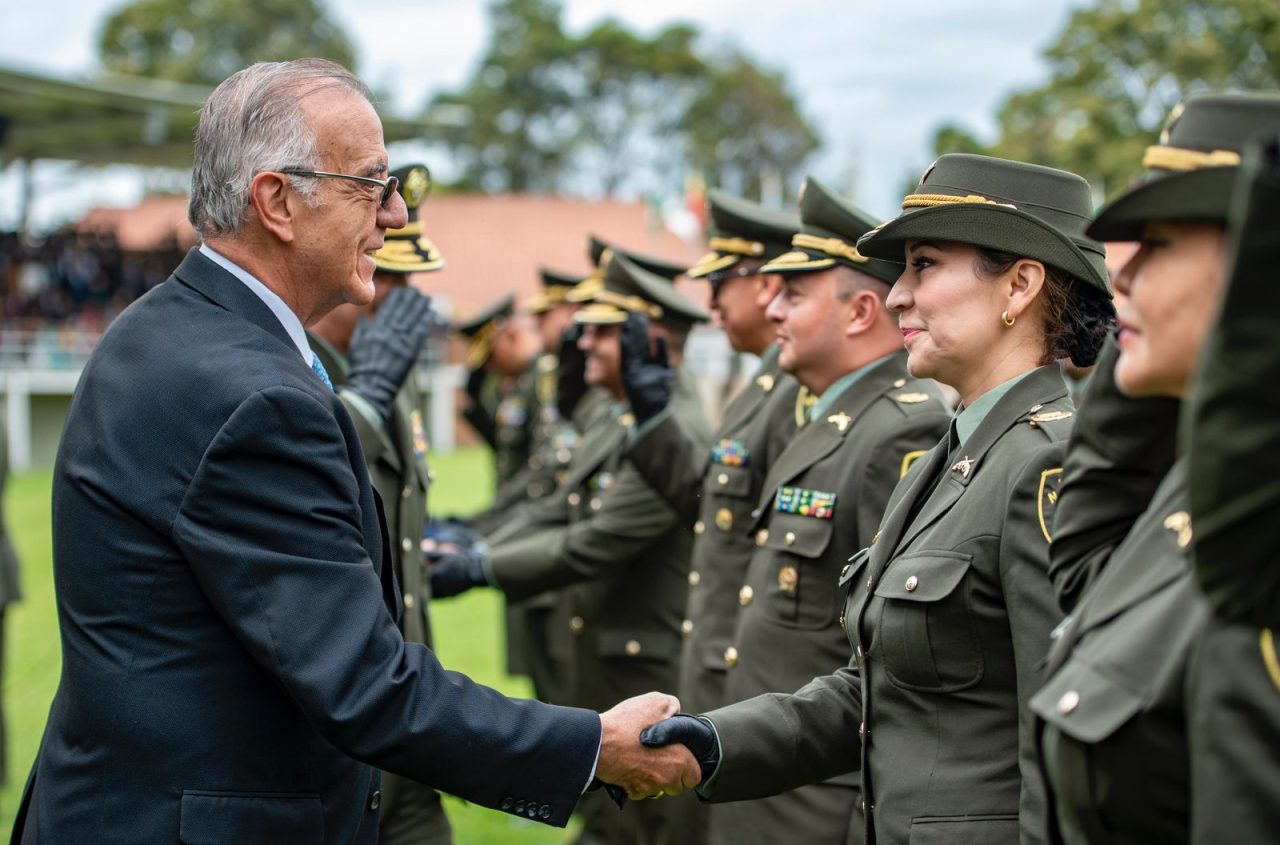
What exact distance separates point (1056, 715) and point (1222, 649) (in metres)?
0.32

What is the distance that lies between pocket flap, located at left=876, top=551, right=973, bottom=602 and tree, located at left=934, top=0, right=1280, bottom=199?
65.7 ft

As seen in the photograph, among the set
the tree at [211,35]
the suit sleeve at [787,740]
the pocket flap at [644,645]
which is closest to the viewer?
the suit sleeve at [787,740]

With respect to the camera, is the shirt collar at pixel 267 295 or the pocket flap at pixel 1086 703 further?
the shirt collar at pixel 267 295

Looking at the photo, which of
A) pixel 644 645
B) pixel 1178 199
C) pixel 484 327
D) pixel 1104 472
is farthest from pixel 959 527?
pixel 484 327

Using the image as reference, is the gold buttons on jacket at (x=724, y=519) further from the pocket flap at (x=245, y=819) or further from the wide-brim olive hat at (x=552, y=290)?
the wide-brim olive hat at (x=552, y=290)

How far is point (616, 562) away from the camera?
236 inches

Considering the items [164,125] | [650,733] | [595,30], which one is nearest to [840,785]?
[650,733]

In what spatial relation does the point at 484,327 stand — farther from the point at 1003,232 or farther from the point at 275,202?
the point at 1003,232

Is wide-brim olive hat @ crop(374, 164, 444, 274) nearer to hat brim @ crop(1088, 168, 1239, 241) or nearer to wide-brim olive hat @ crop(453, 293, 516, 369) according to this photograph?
hat brim @ crop(1088, 168, 1239, 241)

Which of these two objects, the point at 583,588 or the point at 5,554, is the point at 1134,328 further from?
the point at 5,554

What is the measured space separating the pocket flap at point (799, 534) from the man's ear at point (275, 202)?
179cm

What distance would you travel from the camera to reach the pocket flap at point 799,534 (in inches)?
159

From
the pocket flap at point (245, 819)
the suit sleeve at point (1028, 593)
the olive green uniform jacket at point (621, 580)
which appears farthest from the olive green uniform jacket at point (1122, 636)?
the olive green uniform jacket at point (621, 580)

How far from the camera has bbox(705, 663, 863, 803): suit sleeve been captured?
3.26 meters
